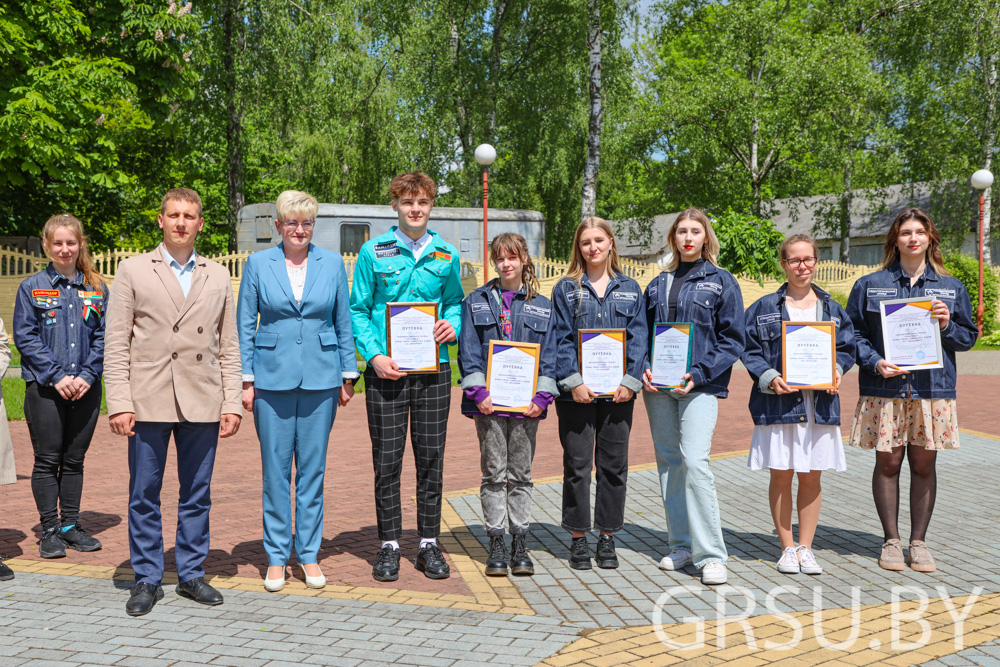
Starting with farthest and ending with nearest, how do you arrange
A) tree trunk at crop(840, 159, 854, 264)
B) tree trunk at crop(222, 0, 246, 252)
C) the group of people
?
tree trunk at crop(840, 159, 854, 264), tree trunk at crop(222, 0, 246, 252), the group of people

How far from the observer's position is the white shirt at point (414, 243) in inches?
201

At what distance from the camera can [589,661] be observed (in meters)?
3.84

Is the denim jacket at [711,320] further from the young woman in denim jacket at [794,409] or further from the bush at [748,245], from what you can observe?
the bush at [748,245]

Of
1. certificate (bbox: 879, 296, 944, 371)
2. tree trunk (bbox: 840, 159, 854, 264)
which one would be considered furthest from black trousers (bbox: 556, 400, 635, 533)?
tree trunk (bbox: 840, 159, 854, 264)

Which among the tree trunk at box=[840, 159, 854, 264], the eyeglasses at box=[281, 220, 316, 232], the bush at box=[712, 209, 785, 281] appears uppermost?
the tree trunk at box=[840, 159, 854, 264]

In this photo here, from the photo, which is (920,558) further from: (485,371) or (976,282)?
(976,282)

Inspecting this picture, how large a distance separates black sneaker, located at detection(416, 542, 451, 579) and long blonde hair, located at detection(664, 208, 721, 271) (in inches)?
86.3

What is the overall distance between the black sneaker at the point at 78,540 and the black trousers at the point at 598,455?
304 cm

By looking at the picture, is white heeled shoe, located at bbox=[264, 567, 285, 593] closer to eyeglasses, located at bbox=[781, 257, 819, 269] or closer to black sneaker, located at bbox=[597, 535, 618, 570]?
black sneaker, located at bbox=[597, 535, 618, 570]

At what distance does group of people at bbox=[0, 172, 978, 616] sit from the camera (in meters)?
4.64

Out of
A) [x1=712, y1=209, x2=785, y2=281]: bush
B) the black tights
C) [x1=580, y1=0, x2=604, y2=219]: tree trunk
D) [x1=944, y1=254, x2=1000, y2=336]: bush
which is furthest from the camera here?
[x1=580, y1=0, x2=604, y2=219]: tree trunk

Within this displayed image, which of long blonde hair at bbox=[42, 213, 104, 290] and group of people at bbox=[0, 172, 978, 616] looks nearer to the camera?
group of people at bbox=[0, 172, 978, 616]

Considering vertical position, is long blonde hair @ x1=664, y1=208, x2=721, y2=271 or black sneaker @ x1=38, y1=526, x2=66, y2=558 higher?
long blonde hair @ x1=664, y1=208, x2=721, y2=271

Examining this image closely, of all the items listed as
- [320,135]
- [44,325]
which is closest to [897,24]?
[320,135]
